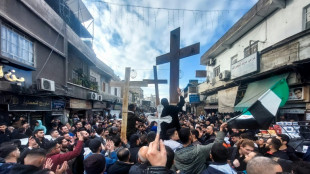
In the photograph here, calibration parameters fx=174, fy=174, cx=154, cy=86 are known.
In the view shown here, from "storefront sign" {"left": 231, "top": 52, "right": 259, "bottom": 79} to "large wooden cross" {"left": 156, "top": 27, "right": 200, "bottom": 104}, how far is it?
773 centimetres

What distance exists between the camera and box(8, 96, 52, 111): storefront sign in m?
7.67

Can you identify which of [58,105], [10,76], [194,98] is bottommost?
[58,105]

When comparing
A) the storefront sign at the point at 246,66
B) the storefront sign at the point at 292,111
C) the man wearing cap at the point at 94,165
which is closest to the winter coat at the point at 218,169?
the man wearing cap at the point at 94,165

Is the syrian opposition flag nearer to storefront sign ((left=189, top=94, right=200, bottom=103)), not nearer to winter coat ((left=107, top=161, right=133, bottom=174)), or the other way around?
winter coat ((left=107, top=161, right=133, bottom=174))

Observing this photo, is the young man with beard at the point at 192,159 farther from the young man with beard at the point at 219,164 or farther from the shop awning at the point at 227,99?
the shop awning at the point at 227,99

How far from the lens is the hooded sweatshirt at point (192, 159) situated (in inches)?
109

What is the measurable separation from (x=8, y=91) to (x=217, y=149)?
27.5 feet

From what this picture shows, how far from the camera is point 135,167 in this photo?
251 centimetres

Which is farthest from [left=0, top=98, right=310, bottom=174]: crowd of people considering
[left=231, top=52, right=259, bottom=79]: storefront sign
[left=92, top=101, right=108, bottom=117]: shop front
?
[left=92, top=101, right=108, bottom=117]: shop front

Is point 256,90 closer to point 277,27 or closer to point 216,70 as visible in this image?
point 277,27

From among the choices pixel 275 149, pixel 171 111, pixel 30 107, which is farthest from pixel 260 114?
pixel 30 107

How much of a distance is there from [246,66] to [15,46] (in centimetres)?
1257

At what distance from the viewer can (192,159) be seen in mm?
2783

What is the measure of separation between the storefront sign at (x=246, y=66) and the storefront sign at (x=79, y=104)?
12.2 m
